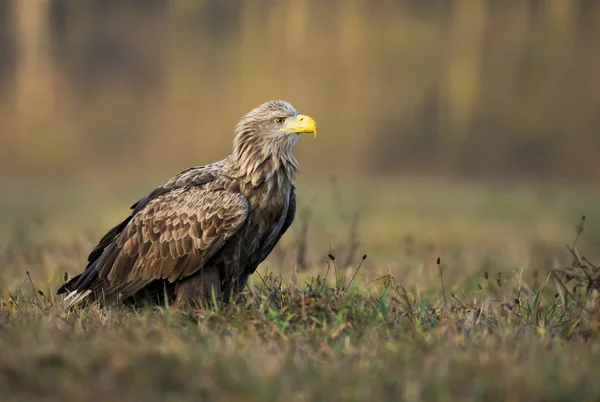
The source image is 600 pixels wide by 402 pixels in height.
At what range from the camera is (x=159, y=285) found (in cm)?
771

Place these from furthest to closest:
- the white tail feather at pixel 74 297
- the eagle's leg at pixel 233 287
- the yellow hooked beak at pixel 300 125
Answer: the yellow hooked beak at pixel 300 125
the white tail feather at pixel 74 297
the eagle's leg at pixel 233 287

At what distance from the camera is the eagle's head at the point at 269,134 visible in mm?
7574

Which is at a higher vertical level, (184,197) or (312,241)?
(184,197)

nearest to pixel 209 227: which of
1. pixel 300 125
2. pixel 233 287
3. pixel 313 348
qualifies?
pixel 233 287

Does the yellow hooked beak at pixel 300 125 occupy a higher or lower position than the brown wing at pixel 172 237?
higher

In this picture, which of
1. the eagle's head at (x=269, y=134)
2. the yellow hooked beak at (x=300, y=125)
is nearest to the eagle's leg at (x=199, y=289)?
the eagle's head at (x=269, y=134)

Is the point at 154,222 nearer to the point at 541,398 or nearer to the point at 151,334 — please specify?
the point at 151,334

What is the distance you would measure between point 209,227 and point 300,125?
1.04m

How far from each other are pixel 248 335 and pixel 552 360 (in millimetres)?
1718

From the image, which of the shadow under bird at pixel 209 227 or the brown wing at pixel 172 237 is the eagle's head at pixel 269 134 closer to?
the shadow under bird at pixel 209 227

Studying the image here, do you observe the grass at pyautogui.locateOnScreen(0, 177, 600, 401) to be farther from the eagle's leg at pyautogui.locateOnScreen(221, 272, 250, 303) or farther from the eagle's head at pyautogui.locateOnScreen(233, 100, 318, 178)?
the eagle's head at pyautogui.locateOnScreen(233, 100, 318, 178)

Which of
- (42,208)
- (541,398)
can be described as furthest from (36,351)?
(42,208)

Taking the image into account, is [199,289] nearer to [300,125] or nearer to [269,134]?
[269,134]

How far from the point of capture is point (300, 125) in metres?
7.63
